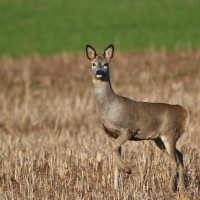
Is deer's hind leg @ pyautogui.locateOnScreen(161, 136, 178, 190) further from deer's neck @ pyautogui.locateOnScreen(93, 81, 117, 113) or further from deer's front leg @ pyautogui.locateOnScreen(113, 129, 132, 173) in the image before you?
deer's neck @ pyautogui.locateOnScreen(93, 81, 117, 113)

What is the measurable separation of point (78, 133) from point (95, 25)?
29973 millimetres

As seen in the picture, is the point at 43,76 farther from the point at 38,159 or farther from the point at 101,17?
the point at 101,17

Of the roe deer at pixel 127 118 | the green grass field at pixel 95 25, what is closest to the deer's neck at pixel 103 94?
the roe deer at pixel 127 118

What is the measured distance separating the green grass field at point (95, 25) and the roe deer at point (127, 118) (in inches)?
845

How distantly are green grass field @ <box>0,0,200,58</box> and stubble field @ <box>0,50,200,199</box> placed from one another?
6.54 m

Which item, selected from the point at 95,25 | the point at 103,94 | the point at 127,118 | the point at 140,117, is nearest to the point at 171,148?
the point at 140,117

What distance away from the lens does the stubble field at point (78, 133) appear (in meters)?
5.45

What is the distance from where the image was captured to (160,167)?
6016 millimetres

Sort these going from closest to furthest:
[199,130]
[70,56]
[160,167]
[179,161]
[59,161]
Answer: [179,161] < [160,167] < [59,161] < [199,130] < [70,56]

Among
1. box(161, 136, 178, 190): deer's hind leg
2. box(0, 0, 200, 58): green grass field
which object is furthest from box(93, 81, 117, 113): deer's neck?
box(0, 0, 200, 58): green grass field

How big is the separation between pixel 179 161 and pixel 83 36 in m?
30.4

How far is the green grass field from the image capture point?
3041 centimetres

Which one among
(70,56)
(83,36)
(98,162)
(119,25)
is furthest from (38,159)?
(119,25)

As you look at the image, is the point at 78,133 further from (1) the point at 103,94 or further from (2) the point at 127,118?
(2) the point at 127,118
